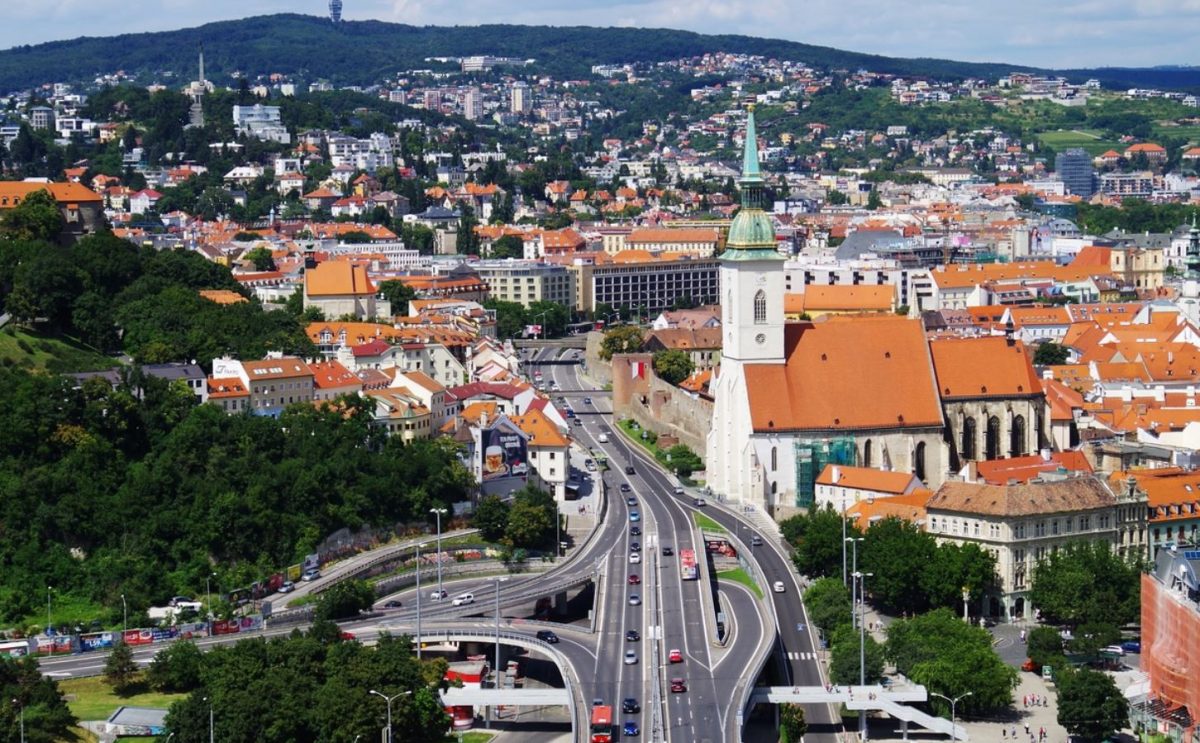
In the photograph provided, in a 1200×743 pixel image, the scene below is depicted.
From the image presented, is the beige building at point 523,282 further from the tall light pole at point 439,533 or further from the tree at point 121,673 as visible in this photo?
the tree at point 121,673

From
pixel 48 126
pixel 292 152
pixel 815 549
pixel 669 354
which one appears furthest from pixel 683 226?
pixel 815 549

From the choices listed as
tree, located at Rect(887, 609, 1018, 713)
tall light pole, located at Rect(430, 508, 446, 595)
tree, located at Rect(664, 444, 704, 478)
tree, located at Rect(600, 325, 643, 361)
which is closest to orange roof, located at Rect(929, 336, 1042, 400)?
tree, located at Rect(664, 444, 704, 478)

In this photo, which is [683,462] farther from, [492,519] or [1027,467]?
[1027,467]

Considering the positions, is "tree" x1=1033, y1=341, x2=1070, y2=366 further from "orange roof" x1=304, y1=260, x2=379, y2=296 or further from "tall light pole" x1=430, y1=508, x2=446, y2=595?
"tall light pole" x1=430, y1=508, x2=446, y2=595

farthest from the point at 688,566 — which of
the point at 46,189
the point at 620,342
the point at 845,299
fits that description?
the point at 845,299

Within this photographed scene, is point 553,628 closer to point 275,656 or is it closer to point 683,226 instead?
point 275,656

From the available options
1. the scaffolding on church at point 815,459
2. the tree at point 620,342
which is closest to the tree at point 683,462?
the scaffolding on church at point 815,459
